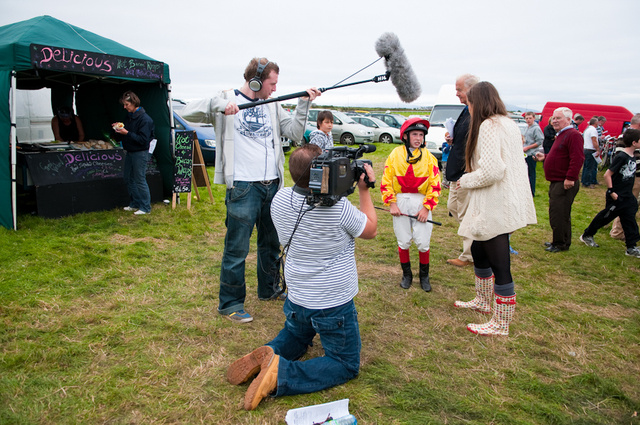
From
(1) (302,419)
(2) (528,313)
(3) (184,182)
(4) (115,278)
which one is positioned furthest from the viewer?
(3) (184,182)

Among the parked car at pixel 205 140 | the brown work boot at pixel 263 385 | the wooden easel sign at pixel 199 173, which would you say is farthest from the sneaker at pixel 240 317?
the parked car at pixel 205 140

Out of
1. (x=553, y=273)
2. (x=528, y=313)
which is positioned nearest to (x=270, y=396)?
(x=528, y=313)

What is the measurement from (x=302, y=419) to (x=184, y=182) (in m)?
5.99

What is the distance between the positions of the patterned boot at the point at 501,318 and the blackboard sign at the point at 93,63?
6160 mm

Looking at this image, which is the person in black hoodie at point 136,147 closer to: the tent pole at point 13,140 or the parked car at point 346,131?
the tent pole at point 13,140

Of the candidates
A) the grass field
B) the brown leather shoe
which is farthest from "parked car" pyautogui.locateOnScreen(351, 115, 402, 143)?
the brown leather shoe

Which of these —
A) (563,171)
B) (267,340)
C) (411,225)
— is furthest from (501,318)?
(563,171)

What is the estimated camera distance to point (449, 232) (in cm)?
682

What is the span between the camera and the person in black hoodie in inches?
269

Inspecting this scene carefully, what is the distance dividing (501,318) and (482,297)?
1.56 feet

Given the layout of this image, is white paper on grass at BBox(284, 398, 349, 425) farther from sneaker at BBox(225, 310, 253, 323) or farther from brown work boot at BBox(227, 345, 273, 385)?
sneaker at BBox(225, 310, 253, 323)

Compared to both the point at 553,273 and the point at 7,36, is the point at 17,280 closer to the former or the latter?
the point at 7,36

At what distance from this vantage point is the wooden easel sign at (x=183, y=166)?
24.7ft

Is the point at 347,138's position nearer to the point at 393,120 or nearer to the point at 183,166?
the point at 393,120
